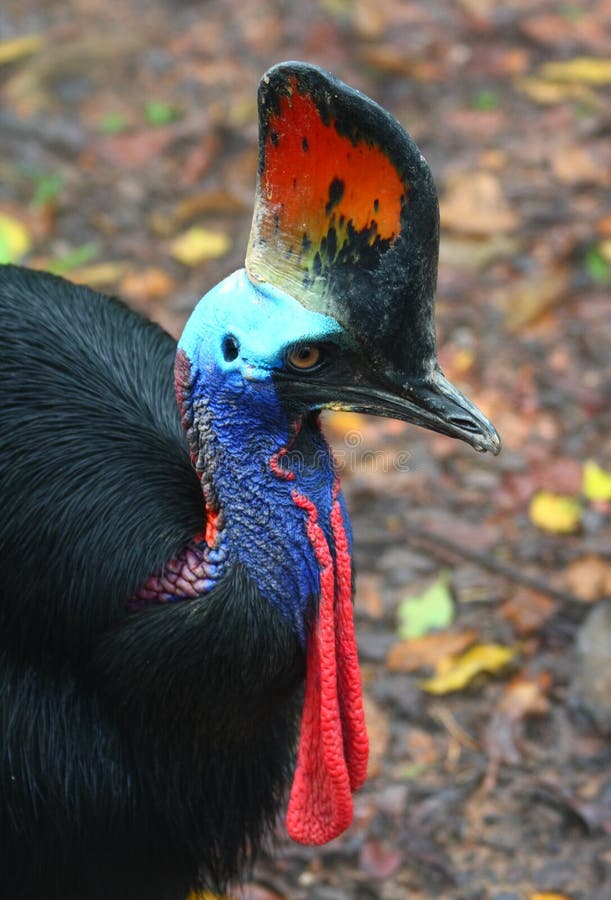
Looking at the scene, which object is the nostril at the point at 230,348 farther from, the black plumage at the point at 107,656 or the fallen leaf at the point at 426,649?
the fallen leaf at the point at 426,649

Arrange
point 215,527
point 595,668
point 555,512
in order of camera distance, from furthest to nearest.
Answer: point 555,512 → point 595,668 → point 215,527

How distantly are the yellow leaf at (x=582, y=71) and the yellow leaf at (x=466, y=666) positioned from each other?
2660 millimetres

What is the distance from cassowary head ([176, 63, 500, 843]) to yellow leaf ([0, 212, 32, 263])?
2456 mm

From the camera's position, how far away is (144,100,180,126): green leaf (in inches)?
190

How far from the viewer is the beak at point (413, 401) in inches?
70.4

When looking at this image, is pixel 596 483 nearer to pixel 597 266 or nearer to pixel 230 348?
pixel 597 266

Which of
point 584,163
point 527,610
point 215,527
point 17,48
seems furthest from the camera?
point 17,48

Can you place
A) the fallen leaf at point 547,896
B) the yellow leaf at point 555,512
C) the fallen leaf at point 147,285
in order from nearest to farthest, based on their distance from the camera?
the fallen leaf at point 547,896 < the yellow leaf at point 555,512 < the fallen leaf at point 147,285

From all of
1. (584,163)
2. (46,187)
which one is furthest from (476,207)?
(46,187)

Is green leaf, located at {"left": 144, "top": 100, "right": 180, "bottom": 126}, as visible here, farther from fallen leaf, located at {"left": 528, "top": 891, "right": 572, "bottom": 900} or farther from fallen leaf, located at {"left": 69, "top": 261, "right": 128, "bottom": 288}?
fallen leaf, located at {"left": 528, "top": 891, "right": 572, "bottom": 900}

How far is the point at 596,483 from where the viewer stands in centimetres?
337

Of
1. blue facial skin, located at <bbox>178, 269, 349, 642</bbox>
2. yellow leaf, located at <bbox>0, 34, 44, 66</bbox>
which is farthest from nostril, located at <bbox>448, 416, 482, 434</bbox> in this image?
yellow leaf, located at <bbox>0, 34, 44, 66</bbox>

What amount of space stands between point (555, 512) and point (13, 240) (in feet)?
Answer: 6.57

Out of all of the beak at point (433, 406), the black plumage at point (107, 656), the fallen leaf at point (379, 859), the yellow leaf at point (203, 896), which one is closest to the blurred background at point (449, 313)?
the fallen leaf at point (379, 859)
